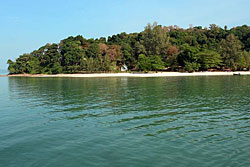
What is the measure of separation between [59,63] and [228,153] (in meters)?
115

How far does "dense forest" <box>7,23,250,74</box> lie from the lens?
93562 mm

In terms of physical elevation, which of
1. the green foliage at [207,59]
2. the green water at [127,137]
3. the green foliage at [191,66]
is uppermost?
the green foliage at [207,59]

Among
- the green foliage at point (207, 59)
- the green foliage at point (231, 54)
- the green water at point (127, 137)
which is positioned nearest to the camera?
the green water at point (127, 137)

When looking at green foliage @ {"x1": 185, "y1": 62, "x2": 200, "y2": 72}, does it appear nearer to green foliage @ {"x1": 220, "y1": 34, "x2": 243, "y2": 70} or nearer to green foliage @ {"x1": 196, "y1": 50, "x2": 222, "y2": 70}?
green foliage @ {"x1": 196, "y1": 50, "x2": 222, "y2": 70}

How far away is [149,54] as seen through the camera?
106438mm

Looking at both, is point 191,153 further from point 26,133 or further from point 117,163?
point 26,133

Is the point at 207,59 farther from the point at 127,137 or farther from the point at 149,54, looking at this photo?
the point at 127,137

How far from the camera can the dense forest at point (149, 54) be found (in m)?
93.6

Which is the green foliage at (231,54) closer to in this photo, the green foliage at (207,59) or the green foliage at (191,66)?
the green foliage at (207,59)

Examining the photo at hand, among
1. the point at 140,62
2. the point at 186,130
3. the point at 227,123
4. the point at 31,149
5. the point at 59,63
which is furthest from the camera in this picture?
the point at 59,63

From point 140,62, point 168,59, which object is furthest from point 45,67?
point 168,59

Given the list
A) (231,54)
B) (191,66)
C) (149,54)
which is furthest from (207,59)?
(149,54)

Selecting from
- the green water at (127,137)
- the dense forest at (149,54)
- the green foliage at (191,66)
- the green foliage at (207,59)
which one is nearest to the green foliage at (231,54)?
the dense forest at (149,54)

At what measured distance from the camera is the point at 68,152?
1124 cm
